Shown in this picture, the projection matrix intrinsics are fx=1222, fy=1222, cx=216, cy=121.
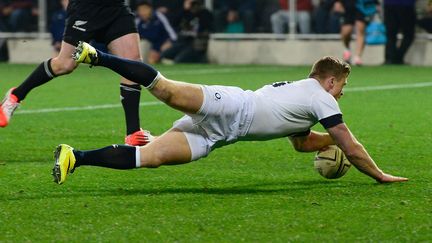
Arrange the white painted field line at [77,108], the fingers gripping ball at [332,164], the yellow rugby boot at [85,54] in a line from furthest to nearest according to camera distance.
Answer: the white painted field line at [77,108]
the fingers gripping ball at [332,164]
the yellow rugby boot at [85,54]

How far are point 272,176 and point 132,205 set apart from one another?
1637 millimetres

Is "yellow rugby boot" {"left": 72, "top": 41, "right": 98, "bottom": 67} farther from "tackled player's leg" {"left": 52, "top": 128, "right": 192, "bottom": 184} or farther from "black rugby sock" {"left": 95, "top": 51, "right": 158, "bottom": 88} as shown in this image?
"tackled player's leg" {"left": 52, "top": 128, "right": 192, "bottom": 184}

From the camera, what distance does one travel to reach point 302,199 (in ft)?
24.4

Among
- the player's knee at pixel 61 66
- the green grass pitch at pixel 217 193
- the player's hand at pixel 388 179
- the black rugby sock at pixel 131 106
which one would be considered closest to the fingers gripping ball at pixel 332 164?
the green grass pitch at pixel 217 193

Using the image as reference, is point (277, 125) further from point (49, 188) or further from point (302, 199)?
point (49, 188)

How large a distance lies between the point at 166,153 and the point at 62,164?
66 cm

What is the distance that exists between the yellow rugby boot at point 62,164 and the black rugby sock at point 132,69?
0.59 meters

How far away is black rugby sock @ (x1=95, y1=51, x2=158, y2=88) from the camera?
771 cm

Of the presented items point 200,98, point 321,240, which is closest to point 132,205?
point 200,98

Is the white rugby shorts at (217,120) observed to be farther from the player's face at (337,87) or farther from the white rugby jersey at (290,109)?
the player's face at (337,87)

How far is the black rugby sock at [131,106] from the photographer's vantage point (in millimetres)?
9758

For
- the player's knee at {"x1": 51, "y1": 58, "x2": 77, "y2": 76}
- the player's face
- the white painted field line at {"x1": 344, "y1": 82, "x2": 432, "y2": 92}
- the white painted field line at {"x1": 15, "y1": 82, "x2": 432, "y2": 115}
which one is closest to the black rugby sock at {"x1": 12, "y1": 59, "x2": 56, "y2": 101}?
the player's knee at {"x1": 51, "y1": 58, "x2": 77, "y2": 76}

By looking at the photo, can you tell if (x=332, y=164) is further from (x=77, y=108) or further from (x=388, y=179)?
(x=77, y=108)

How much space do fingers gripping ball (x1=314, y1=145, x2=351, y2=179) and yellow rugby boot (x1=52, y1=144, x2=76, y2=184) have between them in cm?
173
